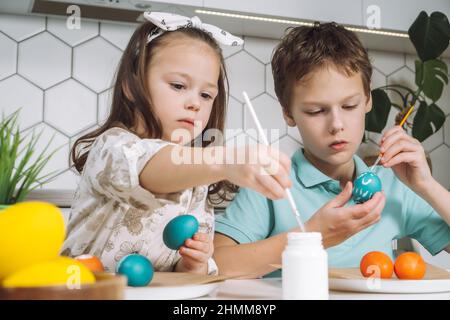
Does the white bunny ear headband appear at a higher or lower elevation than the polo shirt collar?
higher

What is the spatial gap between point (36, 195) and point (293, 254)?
1.25 metres

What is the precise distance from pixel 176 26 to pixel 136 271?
2.33 feet

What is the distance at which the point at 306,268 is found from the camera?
0.52 metres

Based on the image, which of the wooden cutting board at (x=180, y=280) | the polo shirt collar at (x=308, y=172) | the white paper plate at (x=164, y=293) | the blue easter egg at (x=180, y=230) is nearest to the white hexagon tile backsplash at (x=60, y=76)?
the polo shirt collar at (x=308, y=172)

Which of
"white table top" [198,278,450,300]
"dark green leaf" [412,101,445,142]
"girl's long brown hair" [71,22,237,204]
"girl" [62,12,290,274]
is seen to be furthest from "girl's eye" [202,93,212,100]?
"dark green leaf" [412,101,445,142]

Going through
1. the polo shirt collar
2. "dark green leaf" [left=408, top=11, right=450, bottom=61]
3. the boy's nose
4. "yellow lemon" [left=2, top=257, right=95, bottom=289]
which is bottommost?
"yellow lemon" [left=2, top=257, right=95, bottom=289]

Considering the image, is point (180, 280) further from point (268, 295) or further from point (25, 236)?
point (25, 236)

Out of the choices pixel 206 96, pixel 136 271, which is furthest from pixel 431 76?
pixel 136 271

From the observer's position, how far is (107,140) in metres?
0.78

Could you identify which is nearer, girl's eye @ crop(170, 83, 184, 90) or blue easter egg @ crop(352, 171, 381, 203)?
blue easter egg @ crop(352, 171, 381, 203)

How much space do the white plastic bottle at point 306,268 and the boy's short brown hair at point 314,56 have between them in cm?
75

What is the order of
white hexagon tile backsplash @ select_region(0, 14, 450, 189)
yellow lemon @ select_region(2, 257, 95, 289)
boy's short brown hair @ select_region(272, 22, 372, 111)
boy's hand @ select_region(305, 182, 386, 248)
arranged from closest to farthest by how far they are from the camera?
1. yellow lemon @ select_region(2, 257, 95, 289)
2. boy's hand @ select_region(305, 182, 386, 248)
3. boy's short brown hair @ select_region(272, 22, 372, 111)
4. white hexagon tile backsplash @ select_region(0, 14, 450, 189)

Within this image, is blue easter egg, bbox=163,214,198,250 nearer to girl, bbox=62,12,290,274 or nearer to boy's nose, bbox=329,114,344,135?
girl, bbox=62,12,290,274

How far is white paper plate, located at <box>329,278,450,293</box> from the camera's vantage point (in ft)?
2.19
